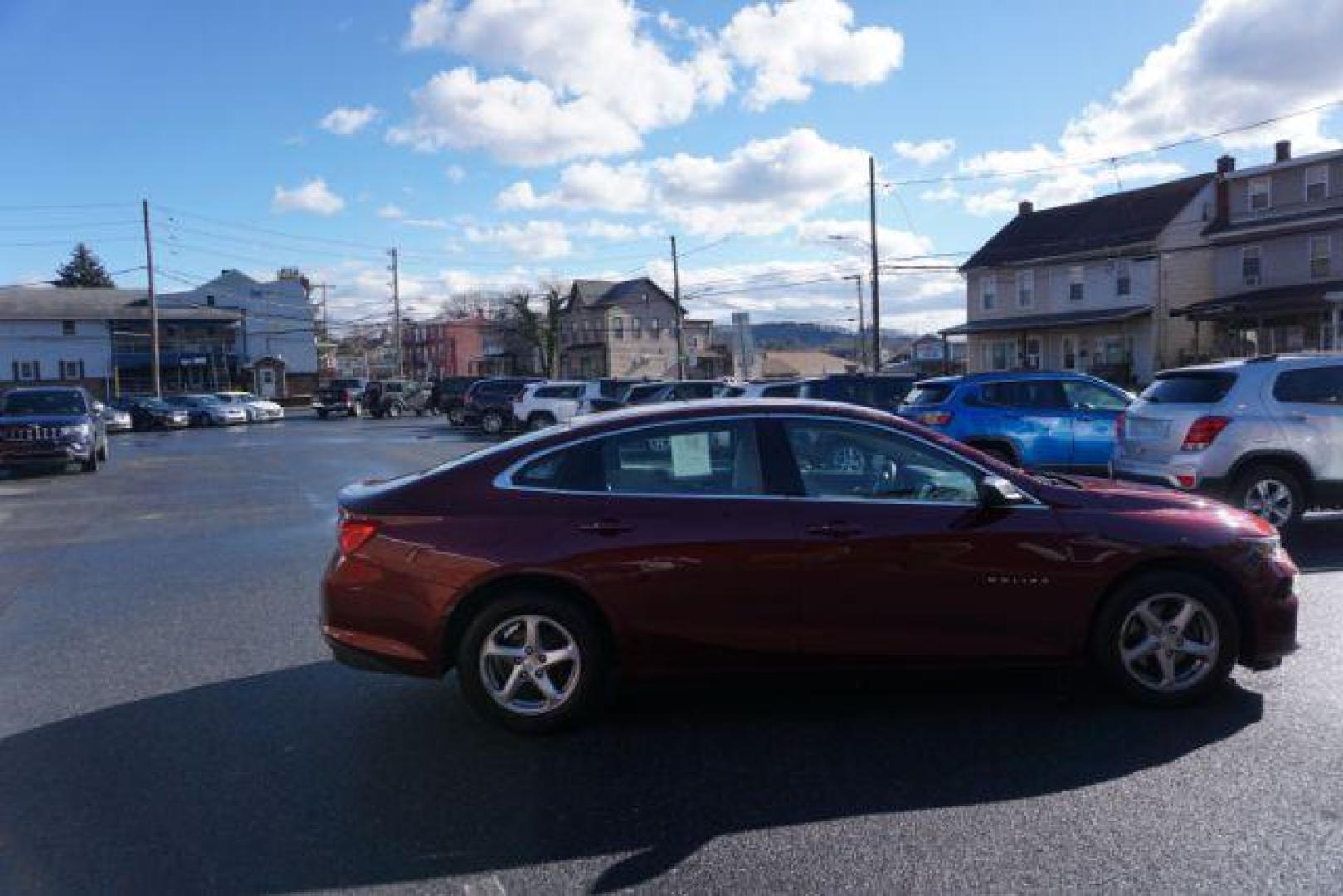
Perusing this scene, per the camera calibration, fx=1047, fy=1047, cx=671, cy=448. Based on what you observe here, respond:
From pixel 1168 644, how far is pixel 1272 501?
199 inches

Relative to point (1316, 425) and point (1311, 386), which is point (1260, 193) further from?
point (1316, 425)

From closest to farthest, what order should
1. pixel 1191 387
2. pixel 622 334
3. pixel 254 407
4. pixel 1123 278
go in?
1. pixel 1191 387
2. pixel 1123 278
3. pixel 254 407
4. pixel 622 334

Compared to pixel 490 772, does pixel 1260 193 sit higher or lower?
higher

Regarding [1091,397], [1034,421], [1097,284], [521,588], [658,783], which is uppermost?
[1097,284]

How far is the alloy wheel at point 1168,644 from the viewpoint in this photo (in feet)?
16.3

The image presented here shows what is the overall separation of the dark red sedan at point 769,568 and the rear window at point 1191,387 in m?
4.68

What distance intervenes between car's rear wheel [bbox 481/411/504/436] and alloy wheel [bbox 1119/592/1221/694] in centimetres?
2868

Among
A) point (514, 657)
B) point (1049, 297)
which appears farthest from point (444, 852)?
point (1049, 297)

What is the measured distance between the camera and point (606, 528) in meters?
4.79

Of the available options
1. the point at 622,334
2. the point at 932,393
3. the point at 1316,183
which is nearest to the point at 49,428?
the point at 932,393

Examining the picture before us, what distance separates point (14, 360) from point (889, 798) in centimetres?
8002

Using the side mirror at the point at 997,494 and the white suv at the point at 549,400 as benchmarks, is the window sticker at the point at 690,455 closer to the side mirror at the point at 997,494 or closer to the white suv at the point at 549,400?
the side mirror at the point at 997,494

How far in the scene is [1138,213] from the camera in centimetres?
4284

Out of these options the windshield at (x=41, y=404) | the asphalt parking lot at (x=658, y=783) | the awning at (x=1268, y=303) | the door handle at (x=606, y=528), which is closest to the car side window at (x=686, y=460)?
the door handle at (x=606, y=528)
